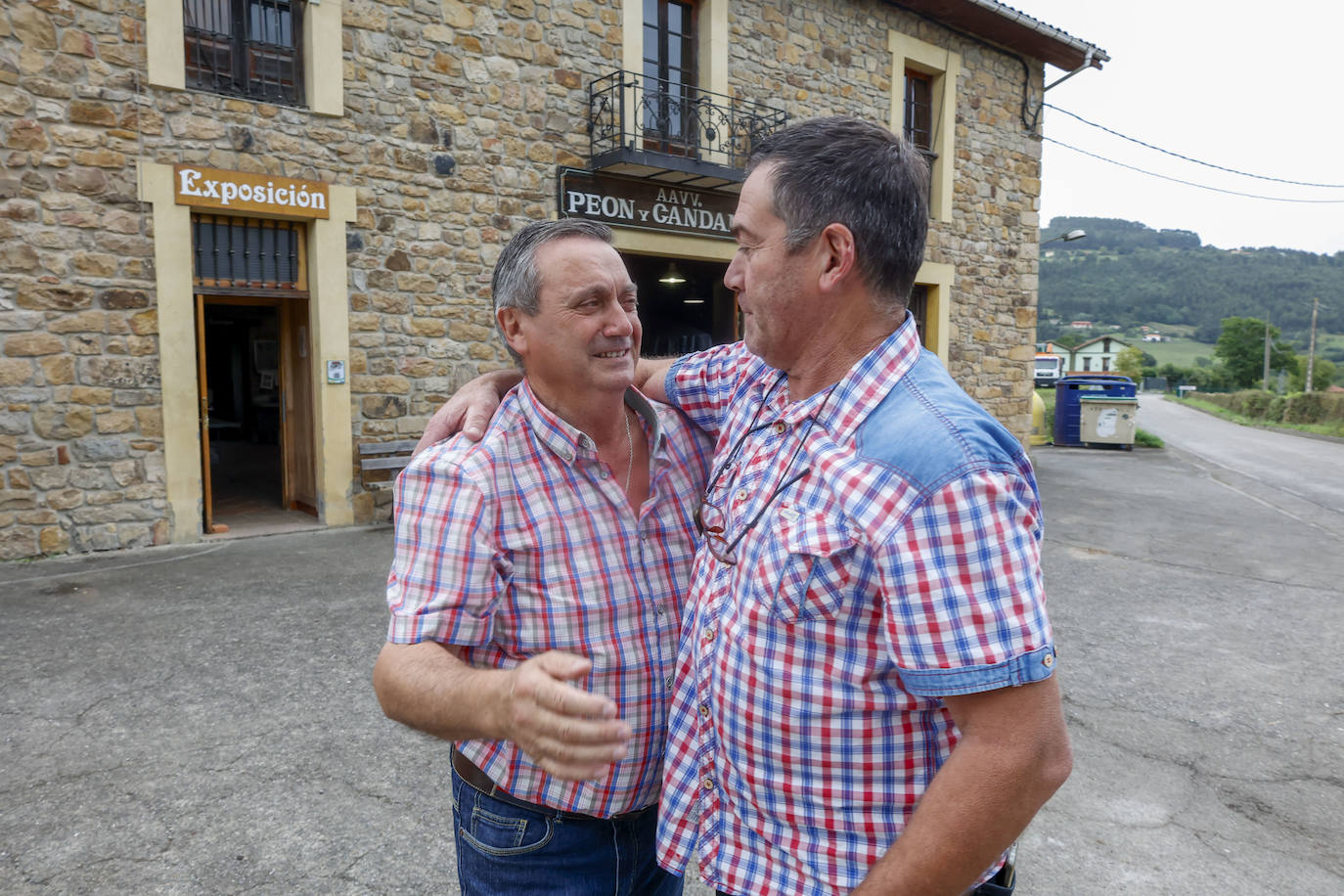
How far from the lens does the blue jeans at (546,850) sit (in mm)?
1575

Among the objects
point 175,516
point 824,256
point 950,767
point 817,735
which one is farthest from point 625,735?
point 175,516

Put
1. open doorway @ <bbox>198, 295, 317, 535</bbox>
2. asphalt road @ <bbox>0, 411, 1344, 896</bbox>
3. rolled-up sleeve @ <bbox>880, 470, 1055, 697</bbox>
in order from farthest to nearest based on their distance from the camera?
open doorway @ <bbox>198, 295, 317, 535</bbox>
asphalt road @ <bbox>0, 411, 1344, 896</bbox>
rolled-up sleeve @ <bbox>880, 470, 1055, 697</bbox>

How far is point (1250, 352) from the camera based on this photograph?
75.2m

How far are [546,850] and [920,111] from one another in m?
12.9

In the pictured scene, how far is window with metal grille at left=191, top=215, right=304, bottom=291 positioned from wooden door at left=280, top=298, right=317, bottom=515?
34 centimetres

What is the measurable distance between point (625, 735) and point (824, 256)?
0.79 metres

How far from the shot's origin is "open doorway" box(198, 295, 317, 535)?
8055 mm

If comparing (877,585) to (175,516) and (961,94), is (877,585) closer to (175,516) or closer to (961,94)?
(175,516)

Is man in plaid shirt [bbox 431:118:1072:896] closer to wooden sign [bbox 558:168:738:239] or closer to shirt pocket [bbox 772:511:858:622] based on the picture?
shirt pocket [bbox 772:511:858:622]

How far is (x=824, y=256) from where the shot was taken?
→ 137 cm

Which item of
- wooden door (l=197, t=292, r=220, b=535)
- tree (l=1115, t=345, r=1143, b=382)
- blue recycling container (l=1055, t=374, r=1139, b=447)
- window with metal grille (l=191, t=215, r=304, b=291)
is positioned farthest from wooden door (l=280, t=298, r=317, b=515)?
tree (l=1115, t=345, r=1143, b=382)

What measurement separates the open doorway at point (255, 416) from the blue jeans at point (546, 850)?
672cm

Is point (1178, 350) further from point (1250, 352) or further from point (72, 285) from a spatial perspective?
point (72, 285)

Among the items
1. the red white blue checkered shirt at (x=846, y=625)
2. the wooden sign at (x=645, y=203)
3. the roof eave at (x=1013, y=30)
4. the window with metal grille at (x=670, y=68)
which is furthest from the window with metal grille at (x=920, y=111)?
the red white blue checkered shirt at (x=846, y=625)
